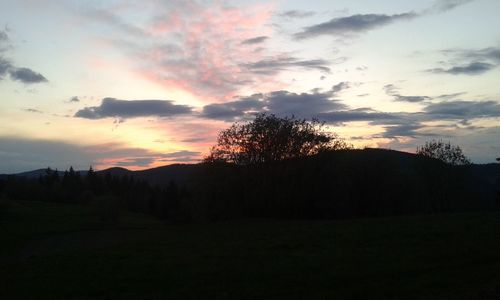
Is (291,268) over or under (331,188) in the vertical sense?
under

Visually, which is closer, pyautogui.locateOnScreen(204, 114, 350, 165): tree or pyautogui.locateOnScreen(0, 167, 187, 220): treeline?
pyautogui.locateOnScreen(204, 114, 350, 165): tree

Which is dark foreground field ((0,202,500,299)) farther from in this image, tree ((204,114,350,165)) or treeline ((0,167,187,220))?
treeline ((0,167,187,220))

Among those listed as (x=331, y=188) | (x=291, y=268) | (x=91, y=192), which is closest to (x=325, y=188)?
(x=331, y=188)

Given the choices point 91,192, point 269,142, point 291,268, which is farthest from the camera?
point 91,192

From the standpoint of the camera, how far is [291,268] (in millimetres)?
15047

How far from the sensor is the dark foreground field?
11.8m

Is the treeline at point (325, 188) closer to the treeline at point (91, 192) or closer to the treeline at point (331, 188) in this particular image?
the treeline at point (331, 188)

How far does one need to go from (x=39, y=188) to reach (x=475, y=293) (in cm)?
11849

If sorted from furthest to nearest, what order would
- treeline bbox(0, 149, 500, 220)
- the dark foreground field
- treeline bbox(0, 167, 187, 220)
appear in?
1. treeline bbox(0, 167, 187, 220)
2. treeline bbox(0, 149, 500, 220)
3. the dark foreground field

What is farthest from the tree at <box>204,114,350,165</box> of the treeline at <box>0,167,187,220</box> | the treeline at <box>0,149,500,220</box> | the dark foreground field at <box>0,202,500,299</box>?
the treeline at <box>0,167,187,220</box>

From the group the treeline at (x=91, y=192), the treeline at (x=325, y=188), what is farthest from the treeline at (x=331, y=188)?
the treeline at (x=91, y=192)

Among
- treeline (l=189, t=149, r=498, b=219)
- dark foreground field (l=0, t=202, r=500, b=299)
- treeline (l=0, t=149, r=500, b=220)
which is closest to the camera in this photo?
dark foreground field (l=0, t=202, r=500, b=299)

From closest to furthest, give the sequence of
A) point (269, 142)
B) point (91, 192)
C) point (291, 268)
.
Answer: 1. point (291, 268)
2. point (269, 142)
3. point (91, 192)

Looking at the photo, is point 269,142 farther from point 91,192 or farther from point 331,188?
point 91,192
